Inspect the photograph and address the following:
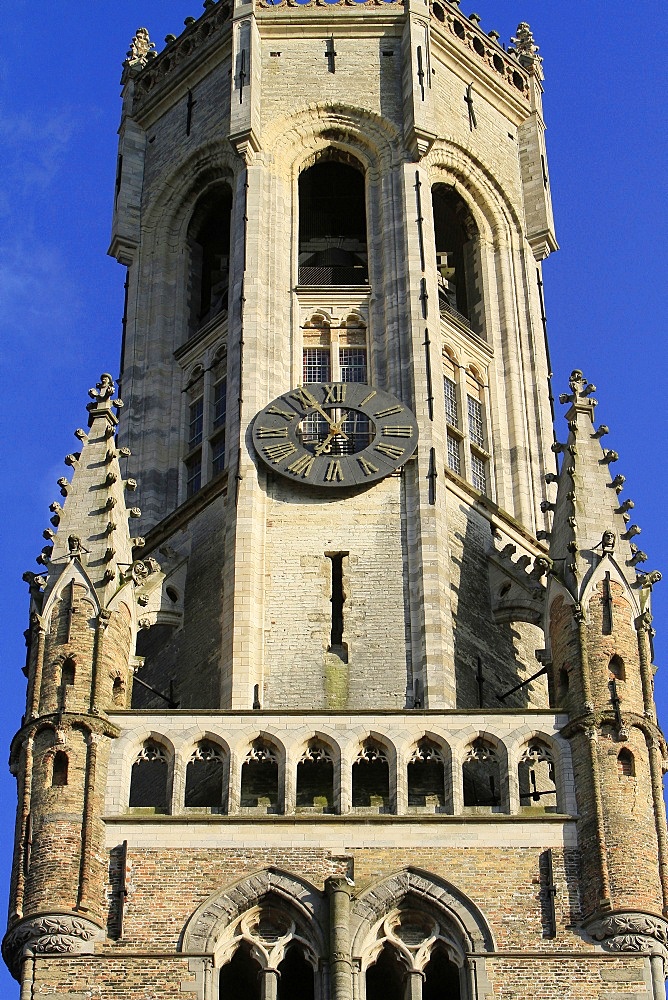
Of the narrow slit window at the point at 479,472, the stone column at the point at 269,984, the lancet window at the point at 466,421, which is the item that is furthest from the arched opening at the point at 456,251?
the stone column at the point at 269,984

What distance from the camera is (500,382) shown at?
4744 centimetres

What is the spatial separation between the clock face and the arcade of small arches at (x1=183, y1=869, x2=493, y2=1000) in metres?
8.21

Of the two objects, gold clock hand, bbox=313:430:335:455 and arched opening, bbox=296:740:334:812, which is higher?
gold clock hand, bbox=313:430:335:455

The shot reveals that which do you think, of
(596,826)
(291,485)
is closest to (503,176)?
(291,485)

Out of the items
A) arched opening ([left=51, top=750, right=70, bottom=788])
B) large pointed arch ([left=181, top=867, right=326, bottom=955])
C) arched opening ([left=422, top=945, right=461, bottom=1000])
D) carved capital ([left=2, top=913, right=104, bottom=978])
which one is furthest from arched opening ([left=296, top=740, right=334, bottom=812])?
carved capital ([left=2, top=913, right=104, bottom=978])

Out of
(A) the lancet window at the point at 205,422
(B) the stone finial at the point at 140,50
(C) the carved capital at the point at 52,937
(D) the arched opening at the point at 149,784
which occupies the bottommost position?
(C) the carved capital at the point at 52,937

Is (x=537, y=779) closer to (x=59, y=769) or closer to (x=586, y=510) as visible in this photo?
(x=586, y=510)

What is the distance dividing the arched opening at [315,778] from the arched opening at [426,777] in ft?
3.52

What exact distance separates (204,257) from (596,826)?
54.9 feet

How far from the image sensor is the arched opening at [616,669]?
127 feet

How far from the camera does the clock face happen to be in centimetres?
4294

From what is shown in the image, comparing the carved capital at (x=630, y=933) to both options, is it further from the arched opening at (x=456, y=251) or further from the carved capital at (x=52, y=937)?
the arched opening at (x=456, y=251)

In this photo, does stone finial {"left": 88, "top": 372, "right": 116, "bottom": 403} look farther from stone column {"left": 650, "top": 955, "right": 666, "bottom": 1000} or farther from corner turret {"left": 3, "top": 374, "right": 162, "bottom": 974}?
stone column {"left": 650, "top": 955, "right": 666, "bottom": 1000}

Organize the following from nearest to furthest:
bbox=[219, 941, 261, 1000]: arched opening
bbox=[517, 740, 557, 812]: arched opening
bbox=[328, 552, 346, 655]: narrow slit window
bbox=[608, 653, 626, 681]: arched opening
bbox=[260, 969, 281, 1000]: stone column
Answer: bbox=[260, 969, 281, 1000]: stone column, bbox=[219, 941, 261, 1000]: arched opening, bbox=[517, 740, 557, 812]: arched opening, bbox=[608, 653, 626, 681]: arched opening, bbox=[328, 552, 346, 655]: narrow slit window
